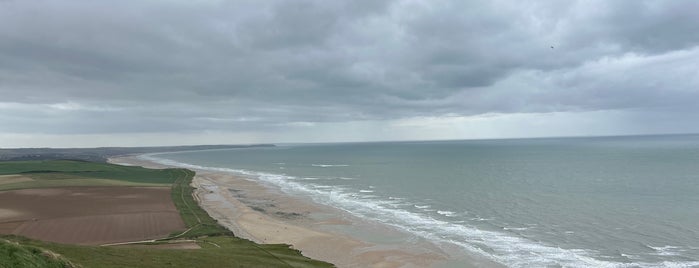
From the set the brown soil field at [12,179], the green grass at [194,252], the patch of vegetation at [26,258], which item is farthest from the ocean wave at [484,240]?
the brown soil field at [12,179]

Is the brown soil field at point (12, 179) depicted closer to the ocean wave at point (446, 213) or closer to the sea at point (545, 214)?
the sea at point (545, 214)

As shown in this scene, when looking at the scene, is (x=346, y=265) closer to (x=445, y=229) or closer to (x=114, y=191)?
(x=445, y=229)

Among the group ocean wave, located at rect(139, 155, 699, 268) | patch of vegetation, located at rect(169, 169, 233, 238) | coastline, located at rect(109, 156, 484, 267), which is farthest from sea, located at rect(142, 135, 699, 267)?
patch of vegetation, located at rect(169, 169, 233, 238)

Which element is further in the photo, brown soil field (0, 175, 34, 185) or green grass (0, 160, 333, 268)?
brown soil field (0, 175, 34, 185)

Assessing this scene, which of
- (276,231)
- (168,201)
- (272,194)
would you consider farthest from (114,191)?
(276,231)

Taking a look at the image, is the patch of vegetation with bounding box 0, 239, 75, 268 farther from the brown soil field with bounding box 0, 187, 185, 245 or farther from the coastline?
the brown soil field with bounding box 0, 187, 185, 245

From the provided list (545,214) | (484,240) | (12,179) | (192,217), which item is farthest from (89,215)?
(12,179)
